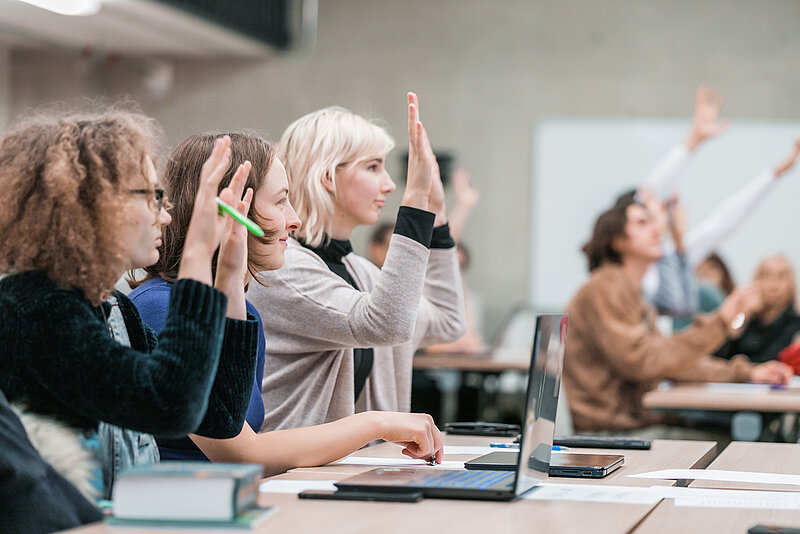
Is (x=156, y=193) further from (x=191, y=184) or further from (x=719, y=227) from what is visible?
(x=719, y=227)

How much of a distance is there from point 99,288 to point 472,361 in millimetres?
3778

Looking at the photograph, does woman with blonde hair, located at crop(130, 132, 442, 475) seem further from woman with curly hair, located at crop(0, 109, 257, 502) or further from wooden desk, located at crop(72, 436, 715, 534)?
wooden desk, located at crop(72, 436, 715, 534)

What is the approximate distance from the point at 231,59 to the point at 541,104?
2.23 meters

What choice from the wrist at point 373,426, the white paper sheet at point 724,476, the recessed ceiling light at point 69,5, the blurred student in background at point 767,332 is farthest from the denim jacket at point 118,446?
the recessed ceiling light at point 69,5

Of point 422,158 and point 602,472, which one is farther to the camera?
point 422,158

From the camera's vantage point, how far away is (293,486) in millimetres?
1419

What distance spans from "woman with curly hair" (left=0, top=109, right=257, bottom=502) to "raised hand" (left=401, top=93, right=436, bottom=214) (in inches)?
22.1

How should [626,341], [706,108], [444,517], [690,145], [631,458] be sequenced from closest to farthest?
[444,517] → [631,458] → [626,341] → [690,145] → [706,108]

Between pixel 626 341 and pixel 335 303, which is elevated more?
pixel 335 303

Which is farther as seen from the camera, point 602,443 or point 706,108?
point 706,108

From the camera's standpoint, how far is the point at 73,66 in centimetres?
740

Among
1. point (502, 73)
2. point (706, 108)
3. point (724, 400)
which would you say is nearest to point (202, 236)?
point (724, 400)

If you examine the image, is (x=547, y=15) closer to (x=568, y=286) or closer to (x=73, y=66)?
(x=568, y=286)

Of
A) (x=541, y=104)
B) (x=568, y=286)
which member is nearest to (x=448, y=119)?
(x=541, y=104)
